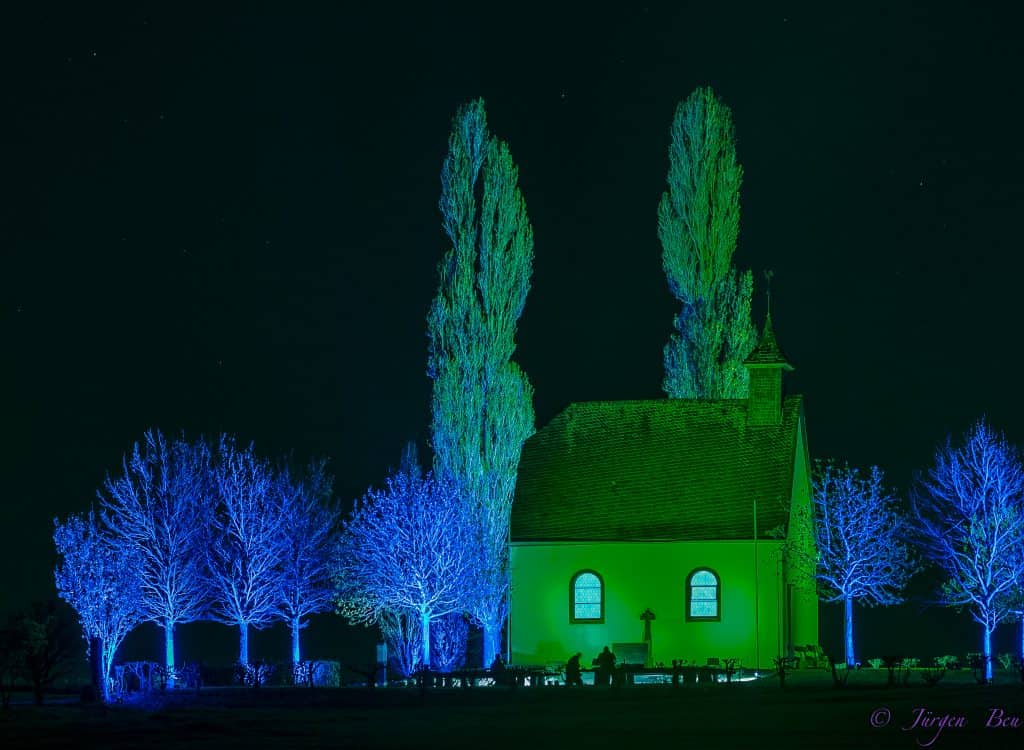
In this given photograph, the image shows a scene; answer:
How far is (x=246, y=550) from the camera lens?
57969 millimetres

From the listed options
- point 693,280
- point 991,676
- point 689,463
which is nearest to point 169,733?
point 991,676

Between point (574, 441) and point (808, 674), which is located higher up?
point (574, 441)

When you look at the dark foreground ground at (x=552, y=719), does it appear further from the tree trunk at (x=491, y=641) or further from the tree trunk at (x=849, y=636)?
the tree trunk at (x=491, y=641)

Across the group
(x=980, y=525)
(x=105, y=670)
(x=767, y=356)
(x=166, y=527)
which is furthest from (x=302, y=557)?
(x=980, y=525)

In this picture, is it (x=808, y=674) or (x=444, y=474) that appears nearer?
(x=808, y=674)

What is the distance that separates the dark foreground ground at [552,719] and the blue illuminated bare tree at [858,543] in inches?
413

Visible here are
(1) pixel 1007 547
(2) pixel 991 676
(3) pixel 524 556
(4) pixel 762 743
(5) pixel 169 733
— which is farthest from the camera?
(3) pixel 524 556

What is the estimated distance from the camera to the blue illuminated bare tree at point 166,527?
57.2m

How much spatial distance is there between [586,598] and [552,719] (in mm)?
21433

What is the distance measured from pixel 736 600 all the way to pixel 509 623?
732 centimetres

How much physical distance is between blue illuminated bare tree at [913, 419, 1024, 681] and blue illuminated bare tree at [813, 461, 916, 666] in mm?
1099

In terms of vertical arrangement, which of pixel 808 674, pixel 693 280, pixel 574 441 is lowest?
pixel 808 674

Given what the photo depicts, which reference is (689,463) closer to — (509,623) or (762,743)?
(509,623)

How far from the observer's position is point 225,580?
57.4 meters
